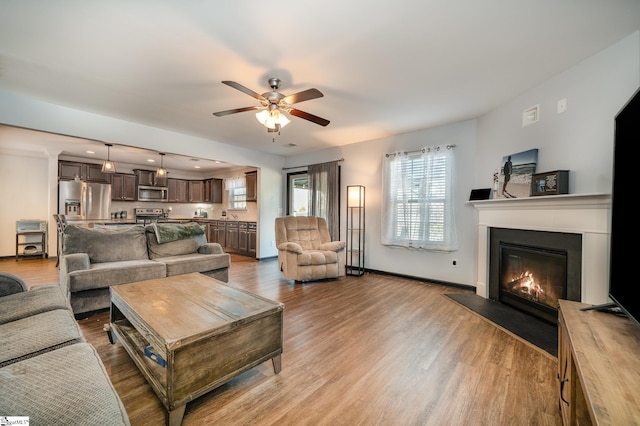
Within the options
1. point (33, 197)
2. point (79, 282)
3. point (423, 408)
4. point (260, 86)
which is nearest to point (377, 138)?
point (260, 86)

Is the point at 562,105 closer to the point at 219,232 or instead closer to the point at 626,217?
the point at 626,217

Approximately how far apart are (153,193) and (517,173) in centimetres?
838

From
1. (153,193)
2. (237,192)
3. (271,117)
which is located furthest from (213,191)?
(271,117)

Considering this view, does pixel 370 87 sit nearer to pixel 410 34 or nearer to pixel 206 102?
pixel 410 34

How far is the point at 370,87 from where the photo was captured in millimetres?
2893

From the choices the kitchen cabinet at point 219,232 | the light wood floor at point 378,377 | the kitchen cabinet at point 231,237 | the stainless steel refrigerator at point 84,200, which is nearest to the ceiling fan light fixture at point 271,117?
the light wood floor at point 378,377

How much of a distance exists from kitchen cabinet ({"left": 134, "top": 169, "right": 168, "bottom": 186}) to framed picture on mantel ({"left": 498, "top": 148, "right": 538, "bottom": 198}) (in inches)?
317

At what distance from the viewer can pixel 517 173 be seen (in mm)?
3035

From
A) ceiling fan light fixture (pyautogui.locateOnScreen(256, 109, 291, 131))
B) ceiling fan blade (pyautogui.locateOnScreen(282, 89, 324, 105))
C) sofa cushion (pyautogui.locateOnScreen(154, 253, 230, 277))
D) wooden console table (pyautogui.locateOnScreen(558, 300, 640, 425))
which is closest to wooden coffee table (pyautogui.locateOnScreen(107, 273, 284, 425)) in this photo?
sofa cushion (pyautogui.locateOnScreen(154, 253, 230, 277))

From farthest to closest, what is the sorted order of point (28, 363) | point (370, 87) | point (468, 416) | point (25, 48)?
point (370, 87) → point (25, 48) → point (468, 416) → point (28, 363)

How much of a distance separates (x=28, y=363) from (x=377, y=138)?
4910 mm

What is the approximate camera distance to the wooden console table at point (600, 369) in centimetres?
82

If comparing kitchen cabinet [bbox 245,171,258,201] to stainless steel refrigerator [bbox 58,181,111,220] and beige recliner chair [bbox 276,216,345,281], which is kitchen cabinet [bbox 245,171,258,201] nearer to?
beige recliner chair [bbox 276,216,345,281]

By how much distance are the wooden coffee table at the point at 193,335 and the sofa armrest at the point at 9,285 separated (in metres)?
0.59
